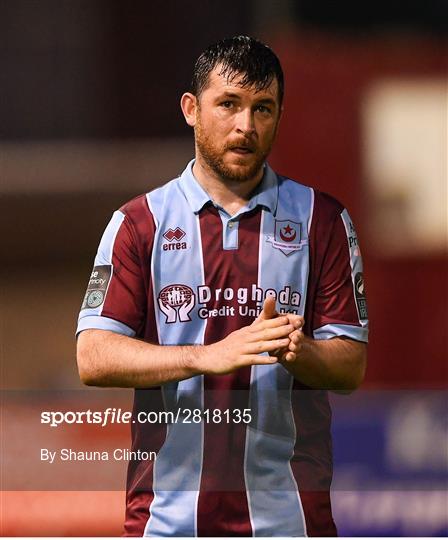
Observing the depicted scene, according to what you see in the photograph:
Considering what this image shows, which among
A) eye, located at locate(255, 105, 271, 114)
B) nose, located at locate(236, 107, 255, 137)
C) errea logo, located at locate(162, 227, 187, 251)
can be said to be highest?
eye, located at locate(255, 105, 271, 114)

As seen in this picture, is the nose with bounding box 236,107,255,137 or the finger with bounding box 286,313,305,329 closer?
the finger with bounding box 286,313,305,329

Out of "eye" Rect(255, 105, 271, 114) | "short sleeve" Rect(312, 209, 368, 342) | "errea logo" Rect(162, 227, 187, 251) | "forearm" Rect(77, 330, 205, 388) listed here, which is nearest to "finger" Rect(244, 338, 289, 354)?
"forearm" Rect(77, 330, 205, 388)

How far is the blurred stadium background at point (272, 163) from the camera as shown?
3012 millimetres

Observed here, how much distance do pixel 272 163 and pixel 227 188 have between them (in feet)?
4.27

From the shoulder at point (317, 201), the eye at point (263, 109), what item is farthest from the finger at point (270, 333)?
the eye at point (263, 109)

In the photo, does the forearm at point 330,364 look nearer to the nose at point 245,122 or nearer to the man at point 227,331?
the man at point 227,331

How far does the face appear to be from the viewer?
237 centimetres

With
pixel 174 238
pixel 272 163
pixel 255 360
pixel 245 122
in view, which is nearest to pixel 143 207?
pixel 174 238

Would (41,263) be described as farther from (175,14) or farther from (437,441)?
(437,441)

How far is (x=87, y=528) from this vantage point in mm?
3012

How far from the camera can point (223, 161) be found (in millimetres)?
2408

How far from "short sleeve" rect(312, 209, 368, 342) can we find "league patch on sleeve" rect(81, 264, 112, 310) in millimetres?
508

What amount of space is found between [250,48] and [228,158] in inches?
10.9

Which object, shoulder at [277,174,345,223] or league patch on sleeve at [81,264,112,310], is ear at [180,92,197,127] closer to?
shoulder at [277,174,345,223]
